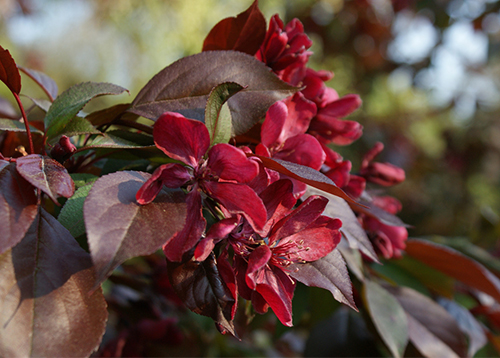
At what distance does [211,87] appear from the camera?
0.42m

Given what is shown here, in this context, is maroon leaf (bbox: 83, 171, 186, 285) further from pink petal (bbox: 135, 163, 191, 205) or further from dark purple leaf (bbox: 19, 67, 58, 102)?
dark purple leaf (bbox: 19, 67, 58, 102)

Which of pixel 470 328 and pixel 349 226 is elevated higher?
pixel 349 226

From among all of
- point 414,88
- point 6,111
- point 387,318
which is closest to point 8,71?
point 6,111

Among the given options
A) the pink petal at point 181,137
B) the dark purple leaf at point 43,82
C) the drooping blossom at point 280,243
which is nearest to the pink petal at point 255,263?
the drooping blossom at point 280,243

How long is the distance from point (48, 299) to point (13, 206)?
0.26ft

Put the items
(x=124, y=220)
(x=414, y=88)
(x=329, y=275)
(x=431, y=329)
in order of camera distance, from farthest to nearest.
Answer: (x=414, y=88) < (x=431, y=329) < (x=329, y=275) < (x=124, y=220)

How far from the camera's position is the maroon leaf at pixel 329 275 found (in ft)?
1.22

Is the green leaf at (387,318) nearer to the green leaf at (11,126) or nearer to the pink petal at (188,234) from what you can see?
the pink petal at (188,234)

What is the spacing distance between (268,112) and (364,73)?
2772 mm

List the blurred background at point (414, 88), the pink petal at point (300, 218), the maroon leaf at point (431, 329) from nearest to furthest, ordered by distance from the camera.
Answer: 1. the pink petal at point (300, 218)
2. the maroon leaf at point (431, 329)
3. the blurred background at point (414, 88)

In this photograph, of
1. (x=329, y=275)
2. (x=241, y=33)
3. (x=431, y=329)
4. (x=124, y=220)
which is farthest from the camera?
(x=431, y=329)

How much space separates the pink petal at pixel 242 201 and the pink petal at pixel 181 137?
34mm

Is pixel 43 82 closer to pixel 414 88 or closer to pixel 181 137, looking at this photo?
pixel 181 137

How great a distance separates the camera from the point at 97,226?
27cm
